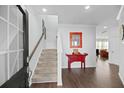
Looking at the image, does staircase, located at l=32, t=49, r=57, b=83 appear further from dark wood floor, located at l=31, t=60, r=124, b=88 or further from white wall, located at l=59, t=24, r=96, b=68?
white wall, located at l=59, t=24, r=96, b=68

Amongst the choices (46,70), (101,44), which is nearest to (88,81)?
(46,70)

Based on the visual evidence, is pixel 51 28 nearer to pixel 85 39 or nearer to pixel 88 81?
pixel 85 39

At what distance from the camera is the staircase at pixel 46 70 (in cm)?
337

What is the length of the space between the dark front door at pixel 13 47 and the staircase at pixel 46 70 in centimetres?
145

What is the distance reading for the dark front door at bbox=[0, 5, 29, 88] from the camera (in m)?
1.43

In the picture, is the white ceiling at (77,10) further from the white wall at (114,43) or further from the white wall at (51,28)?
the white wall at (114,43)

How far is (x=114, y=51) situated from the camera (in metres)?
6.54

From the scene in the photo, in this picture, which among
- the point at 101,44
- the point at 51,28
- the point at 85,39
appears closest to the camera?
the point at 85,39

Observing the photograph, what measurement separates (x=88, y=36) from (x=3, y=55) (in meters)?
5.16

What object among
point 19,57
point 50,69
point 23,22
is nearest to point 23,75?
point 19,57

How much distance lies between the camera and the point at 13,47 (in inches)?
69.7

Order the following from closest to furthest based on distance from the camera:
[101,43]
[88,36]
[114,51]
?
[88,36] < [114,51] < [101,43]

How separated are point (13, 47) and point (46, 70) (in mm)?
2145
